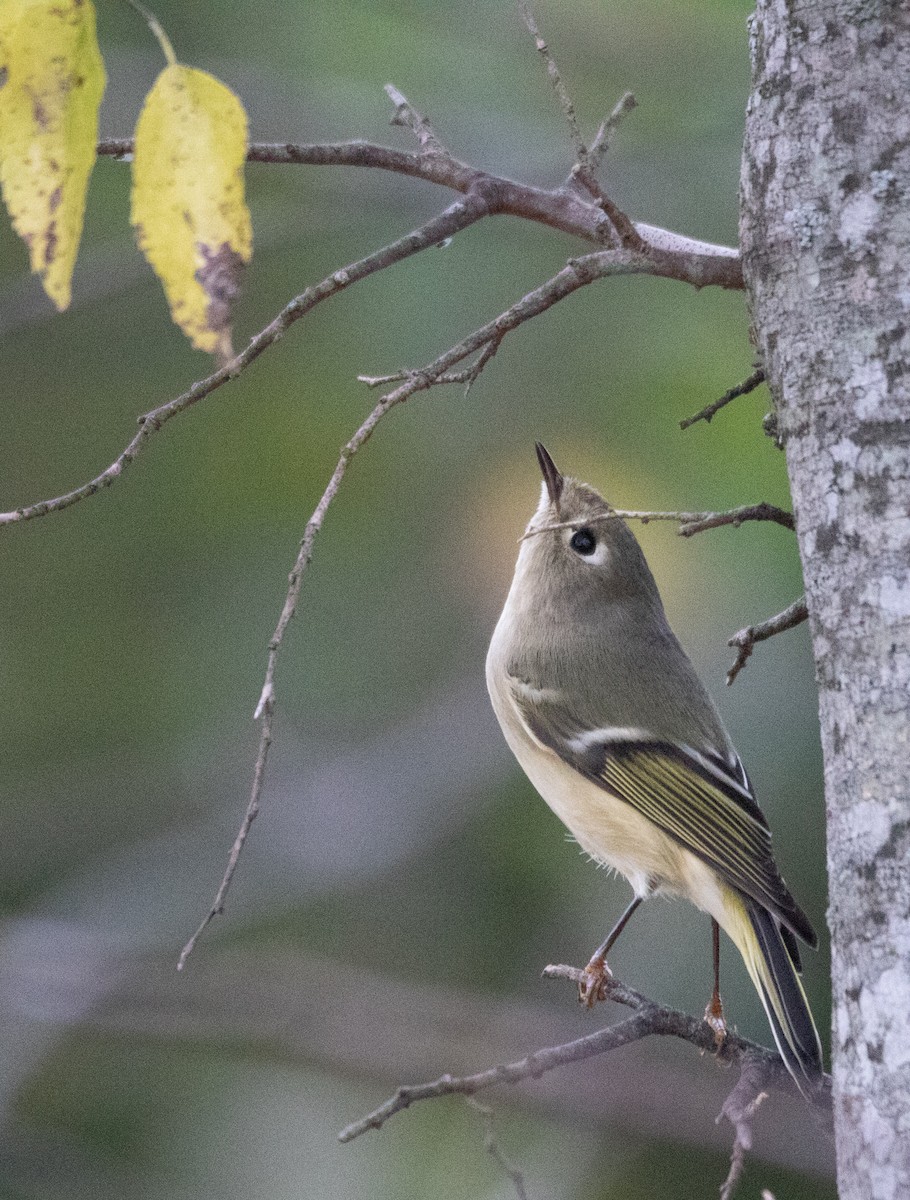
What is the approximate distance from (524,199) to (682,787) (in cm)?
102

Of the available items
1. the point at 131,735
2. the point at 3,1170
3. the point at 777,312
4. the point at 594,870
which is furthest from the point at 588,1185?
the point at 777,312

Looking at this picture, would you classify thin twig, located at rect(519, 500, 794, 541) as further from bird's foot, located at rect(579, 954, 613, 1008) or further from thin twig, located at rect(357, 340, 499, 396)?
bird's foot, located at rect(579, 954, 613, 1008)

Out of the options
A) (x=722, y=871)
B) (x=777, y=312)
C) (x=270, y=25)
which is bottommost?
(x=722, y=871)

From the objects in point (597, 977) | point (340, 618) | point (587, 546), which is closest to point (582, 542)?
point (587, 546)

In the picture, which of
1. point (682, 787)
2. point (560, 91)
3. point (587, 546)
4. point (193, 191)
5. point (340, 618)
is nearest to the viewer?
point (193, 191)

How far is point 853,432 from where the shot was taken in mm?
1275

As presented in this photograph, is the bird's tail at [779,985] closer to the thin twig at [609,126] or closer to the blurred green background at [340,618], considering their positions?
the thin twig at [609,126]

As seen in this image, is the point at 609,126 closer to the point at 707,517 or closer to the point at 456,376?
the point at 456,376

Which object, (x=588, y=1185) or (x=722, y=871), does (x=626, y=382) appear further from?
(x=722, y=871)

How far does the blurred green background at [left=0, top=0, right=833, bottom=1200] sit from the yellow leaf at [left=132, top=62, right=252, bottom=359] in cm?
304

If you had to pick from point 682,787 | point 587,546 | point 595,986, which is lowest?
point 595,986

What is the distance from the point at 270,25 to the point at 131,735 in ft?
7.90

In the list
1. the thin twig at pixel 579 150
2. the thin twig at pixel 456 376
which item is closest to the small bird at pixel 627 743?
the thin twig at pixel 456 376

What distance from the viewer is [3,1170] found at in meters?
4.26
